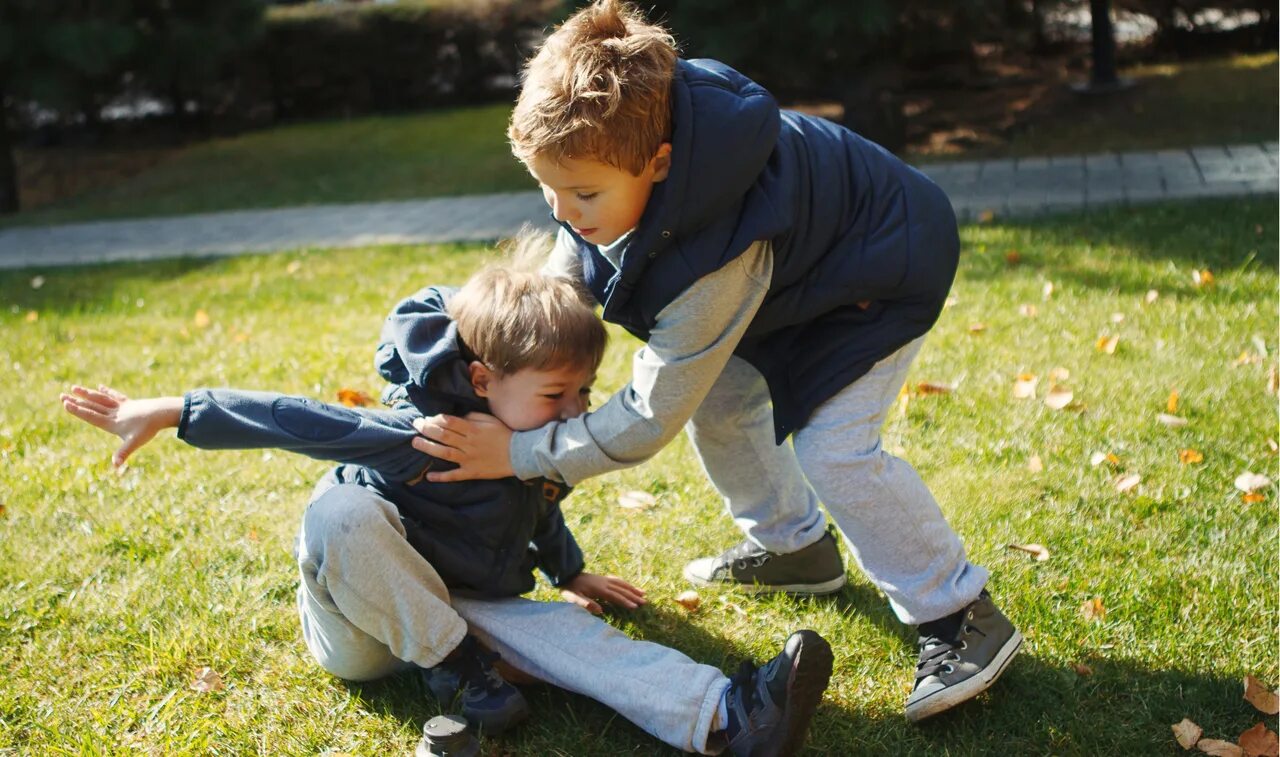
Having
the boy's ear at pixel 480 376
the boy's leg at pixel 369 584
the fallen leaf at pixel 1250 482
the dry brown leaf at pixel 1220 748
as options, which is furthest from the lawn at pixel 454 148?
the boy's leg at pixel 369 584

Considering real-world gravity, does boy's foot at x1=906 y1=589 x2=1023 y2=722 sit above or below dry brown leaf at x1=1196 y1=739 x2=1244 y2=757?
above

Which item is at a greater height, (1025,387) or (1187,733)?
(1187,733)

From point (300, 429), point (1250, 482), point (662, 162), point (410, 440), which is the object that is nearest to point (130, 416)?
point (300, 429)

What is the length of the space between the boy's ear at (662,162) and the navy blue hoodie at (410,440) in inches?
22.0

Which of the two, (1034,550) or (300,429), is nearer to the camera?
(300,429)

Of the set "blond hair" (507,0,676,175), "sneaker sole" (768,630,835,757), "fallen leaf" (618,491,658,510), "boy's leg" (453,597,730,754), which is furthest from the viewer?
"fallen leaf" (618,491,658,510)

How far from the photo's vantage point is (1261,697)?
2375 millimetres

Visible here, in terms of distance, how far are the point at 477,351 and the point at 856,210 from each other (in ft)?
2.65

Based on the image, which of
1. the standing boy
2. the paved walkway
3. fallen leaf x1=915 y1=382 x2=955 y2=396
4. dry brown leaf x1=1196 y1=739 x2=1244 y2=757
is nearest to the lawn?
the paved walkway

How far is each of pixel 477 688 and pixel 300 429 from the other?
63cm

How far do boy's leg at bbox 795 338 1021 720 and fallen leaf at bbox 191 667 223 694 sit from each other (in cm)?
136

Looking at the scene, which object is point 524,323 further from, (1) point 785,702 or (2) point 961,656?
(2) point 961,656

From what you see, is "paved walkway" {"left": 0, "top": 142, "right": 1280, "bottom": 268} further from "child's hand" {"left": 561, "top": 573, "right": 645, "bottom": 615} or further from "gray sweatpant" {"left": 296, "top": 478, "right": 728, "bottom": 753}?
"gray sweatpant" {"left": 296, "top": 478, "right": 728, "bottom": 753}

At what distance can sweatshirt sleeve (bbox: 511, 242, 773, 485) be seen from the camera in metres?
2.25
